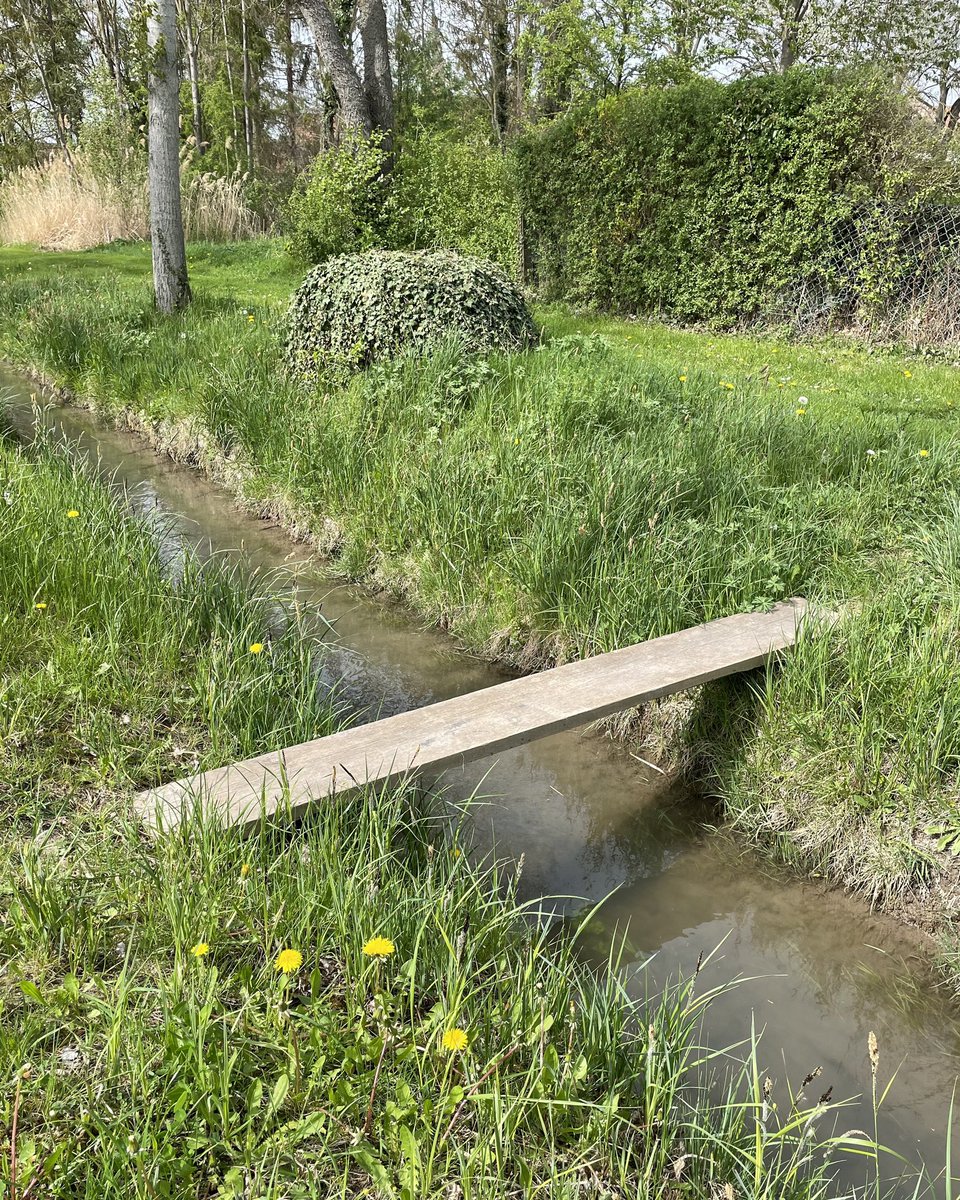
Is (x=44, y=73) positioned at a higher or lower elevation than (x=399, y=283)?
higher

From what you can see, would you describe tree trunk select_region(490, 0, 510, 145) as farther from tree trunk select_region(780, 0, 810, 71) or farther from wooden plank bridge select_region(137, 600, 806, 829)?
wooden plank bridge select_region(137, 600, 806, 829)

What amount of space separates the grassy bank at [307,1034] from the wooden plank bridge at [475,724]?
0.11 m

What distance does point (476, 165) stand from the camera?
46.5ft

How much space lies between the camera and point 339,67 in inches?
507

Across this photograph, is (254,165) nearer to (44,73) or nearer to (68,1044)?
(44,73)

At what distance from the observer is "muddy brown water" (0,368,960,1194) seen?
2.54 meters

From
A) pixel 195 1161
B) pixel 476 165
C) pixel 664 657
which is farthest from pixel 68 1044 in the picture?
pixel 476 165

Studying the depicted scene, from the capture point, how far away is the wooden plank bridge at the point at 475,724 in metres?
2.62

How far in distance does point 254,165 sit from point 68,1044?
27393 millimetres

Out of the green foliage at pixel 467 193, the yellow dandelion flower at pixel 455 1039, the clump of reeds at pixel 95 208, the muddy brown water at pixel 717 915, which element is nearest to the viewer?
the yellow dandelion flower at pixel 455 1039

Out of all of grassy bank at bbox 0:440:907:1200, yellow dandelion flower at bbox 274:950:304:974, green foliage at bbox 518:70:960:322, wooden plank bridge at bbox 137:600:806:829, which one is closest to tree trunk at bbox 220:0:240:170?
green foliage at bbox 518:70:960:322

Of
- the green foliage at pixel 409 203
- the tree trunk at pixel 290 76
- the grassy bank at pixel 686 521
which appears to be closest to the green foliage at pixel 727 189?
the green foliage at pixel 409 203

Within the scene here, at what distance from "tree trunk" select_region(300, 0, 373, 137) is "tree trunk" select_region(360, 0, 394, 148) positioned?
87 centimetres

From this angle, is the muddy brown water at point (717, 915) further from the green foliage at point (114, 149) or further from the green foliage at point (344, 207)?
the green foliage at point (114, 149)
